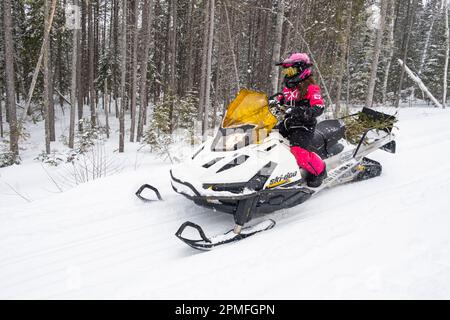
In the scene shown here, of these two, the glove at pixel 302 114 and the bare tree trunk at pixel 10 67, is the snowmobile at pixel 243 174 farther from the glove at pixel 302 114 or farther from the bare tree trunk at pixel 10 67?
the bare tree trunk at pixel 10 67

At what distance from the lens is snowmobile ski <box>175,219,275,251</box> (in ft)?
10.3

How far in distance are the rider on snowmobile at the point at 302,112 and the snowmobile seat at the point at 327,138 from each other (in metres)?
0.48

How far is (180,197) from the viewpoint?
4.49m

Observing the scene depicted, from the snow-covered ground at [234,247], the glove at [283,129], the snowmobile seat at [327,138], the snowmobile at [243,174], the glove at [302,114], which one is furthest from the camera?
the snowmobile seat at [327,138]

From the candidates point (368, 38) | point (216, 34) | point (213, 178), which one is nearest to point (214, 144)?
point (213, 178)

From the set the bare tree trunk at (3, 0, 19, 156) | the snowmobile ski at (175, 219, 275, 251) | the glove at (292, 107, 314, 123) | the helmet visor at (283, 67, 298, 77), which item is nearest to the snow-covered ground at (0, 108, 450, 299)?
the snowmobile ski at (175, 219, 275, 251)

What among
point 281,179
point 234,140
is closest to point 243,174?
point 234,140

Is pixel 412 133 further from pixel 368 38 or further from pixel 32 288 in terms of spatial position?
pixel 368 38

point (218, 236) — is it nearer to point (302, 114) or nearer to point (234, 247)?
point (234, 247)

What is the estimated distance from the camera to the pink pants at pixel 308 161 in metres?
4.11

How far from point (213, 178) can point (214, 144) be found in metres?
0.55
